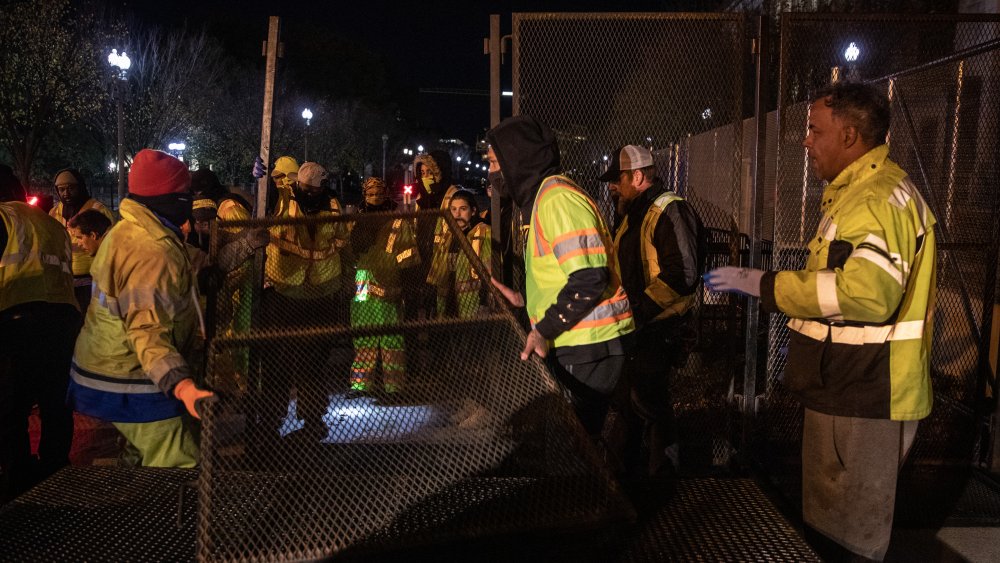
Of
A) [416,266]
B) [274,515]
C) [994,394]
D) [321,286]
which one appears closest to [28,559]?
[274,515]

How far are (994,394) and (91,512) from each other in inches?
195

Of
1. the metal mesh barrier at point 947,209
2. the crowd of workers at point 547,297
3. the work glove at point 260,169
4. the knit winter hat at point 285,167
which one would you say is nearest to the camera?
the crowd of workers at point 547,297

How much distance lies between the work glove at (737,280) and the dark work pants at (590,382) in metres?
0.71

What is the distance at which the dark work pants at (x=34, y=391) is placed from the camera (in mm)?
4574

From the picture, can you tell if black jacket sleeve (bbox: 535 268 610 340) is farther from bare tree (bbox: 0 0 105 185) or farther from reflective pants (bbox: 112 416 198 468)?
bare tree (bbox: 0 0 105 185)

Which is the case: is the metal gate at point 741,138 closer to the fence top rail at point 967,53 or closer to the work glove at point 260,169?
the fence top rail at point 967,53

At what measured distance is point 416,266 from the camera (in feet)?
12.2

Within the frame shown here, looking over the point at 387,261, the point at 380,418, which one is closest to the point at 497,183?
the point at 387,261

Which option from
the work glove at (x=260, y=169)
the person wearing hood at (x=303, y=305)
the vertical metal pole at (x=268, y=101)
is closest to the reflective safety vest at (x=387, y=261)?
the person wearing hood at (x=303, y=305)

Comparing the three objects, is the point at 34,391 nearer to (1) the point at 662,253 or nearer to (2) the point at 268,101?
(2) the point at 268,101

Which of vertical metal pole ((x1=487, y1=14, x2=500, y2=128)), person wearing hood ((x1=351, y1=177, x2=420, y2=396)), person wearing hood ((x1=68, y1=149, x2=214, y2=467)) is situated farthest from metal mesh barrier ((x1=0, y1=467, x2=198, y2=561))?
vertical metal pole ((x1=487, y1=14, x2=500, y2=128))

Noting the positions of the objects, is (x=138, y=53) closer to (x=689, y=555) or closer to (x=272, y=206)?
(x=272, y=206)

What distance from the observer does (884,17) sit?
4.59 metres

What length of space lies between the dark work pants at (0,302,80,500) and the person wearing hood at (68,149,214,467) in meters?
1.41
